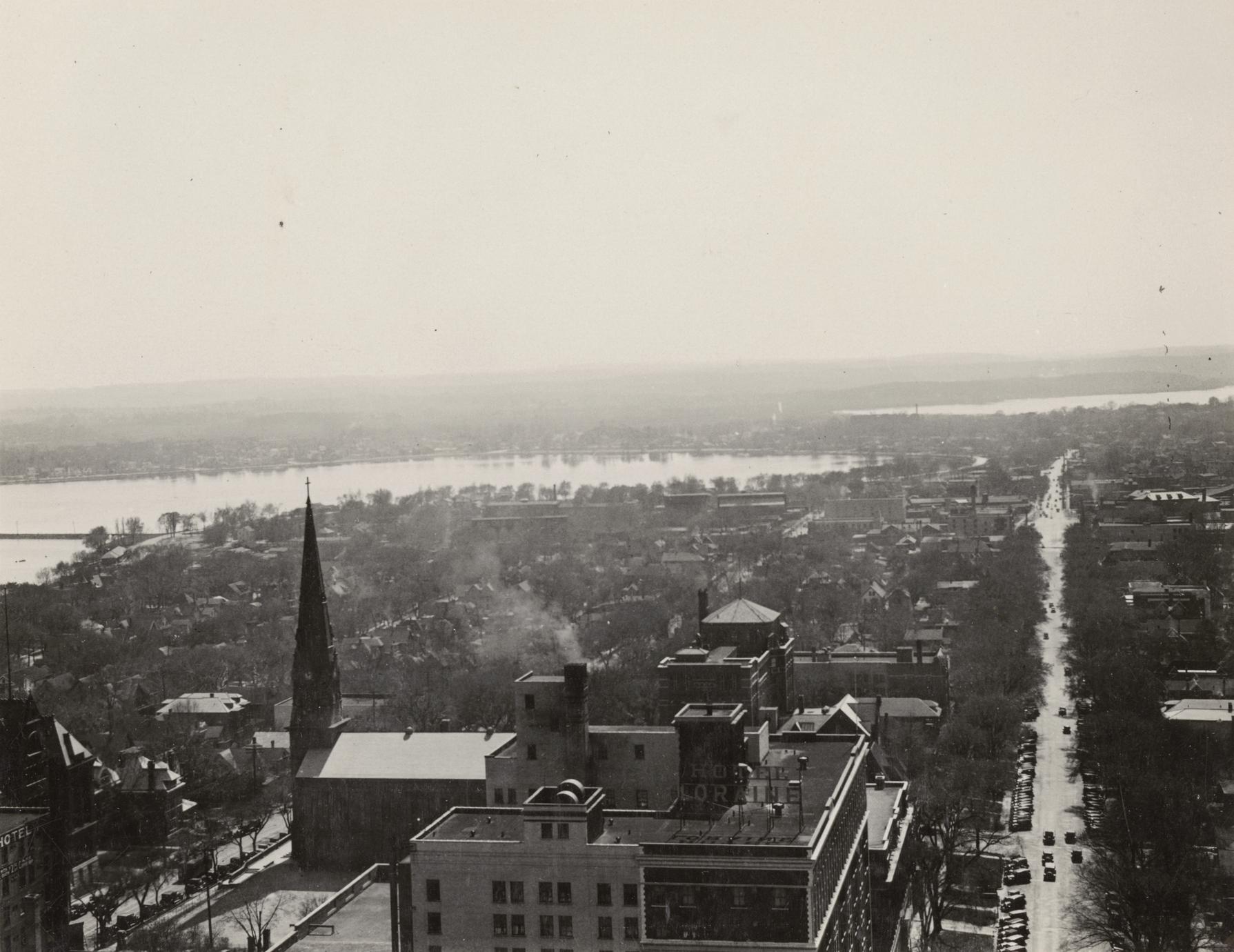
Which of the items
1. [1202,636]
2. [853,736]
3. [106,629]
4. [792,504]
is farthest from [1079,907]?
[792,504]

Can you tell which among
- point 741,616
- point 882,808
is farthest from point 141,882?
point 882,808

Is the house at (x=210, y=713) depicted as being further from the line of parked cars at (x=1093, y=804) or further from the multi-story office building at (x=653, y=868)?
the multi-story office building at (x=653, y=868)

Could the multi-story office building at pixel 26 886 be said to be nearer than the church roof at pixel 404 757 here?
Yes

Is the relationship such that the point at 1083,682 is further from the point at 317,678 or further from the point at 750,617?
the point at 317,678

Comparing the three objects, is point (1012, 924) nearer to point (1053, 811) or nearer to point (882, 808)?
point (882, 808)

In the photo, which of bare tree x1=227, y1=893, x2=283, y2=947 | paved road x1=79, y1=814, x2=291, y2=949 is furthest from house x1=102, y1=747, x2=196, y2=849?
bare tree x1=227, y1=893, x2=283, y2=947

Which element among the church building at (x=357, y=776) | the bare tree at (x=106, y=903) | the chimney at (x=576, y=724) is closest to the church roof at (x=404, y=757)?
the church building at (x=357, y=776)
